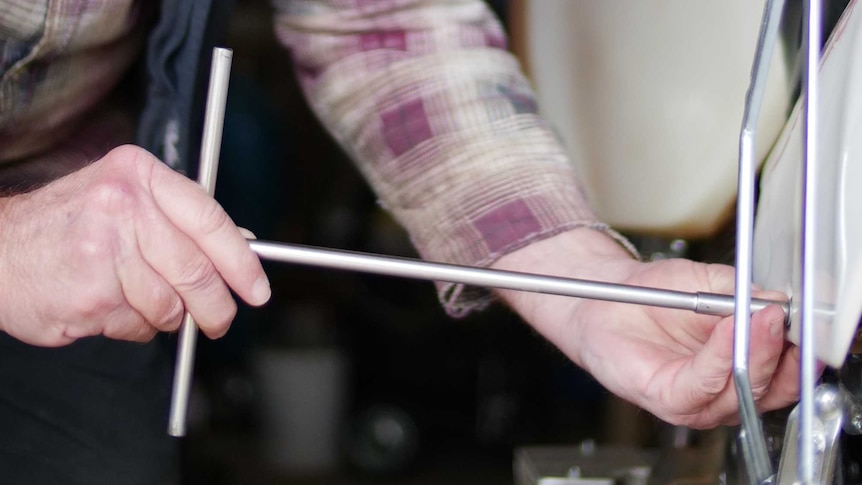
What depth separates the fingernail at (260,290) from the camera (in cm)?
42

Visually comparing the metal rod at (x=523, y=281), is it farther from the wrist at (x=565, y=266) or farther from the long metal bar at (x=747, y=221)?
the wrist at (x=565, y=266)

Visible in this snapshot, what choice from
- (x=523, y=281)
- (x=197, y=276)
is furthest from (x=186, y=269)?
(x=523, y=281)

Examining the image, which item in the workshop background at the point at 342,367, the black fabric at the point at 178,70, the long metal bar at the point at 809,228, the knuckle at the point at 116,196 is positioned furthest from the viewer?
the workshop background at the point at 342,367

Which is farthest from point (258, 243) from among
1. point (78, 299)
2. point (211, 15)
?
point (211, 15)

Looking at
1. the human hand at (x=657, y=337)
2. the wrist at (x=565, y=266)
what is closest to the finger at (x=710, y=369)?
the human hand at (x=657, y=337)

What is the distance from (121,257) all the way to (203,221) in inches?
1.8

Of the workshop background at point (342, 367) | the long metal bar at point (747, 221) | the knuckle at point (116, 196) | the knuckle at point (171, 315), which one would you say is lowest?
the workshop background at point (342, 367)

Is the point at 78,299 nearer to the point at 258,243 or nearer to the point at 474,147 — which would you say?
the point at 258,243

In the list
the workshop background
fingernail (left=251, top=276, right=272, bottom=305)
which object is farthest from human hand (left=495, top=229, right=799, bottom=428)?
the workshop background

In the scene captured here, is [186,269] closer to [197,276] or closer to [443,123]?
[197,276]

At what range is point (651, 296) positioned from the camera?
39 centimetres

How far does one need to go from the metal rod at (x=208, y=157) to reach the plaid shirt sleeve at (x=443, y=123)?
0.25m

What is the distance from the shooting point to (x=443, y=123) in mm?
625

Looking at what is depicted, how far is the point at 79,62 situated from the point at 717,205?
418 millimetres
